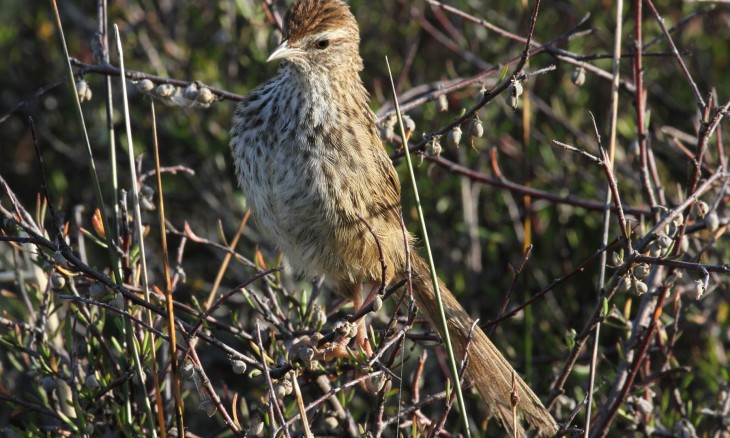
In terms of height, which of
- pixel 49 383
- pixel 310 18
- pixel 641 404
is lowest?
pixel 641 404

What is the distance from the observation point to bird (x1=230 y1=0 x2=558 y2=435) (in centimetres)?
334

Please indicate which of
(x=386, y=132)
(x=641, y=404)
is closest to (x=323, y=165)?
(x=386, y=132)

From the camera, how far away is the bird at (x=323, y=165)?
3.34m

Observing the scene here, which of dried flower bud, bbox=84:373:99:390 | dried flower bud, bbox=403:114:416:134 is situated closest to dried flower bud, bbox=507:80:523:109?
dried flower bud, bbox=403:114:416:134

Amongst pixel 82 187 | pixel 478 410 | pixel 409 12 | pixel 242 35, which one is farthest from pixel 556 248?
pixel 82 187

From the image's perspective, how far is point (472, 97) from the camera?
4949mm

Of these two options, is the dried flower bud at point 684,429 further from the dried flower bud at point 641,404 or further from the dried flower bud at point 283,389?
the dried flower bud at point 283,389

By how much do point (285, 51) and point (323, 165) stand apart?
0.46m

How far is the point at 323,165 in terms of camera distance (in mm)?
3332

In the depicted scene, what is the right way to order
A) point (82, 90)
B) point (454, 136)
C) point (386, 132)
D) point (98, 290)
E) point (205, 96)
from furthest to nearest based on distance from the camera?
point (386, 132), point (205, 96), point (82, 90), point (454, 136), point (98, 290)

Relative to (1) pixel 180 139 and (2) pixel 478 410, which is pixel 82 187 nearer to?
(1) pixel 180 139

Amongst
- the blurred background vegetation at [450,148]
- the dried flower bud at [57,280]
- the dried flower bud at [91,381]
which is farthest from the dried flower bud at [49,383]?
the blurred background vegetation at [450,148]

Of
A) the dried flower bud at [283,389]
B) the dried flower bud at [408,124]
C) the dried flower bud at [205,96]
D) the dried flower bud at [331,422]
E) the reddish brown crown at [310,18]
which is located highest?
the reddish brown crown at [310,18]

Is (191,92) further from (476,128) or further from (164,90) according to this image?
(476,128)
